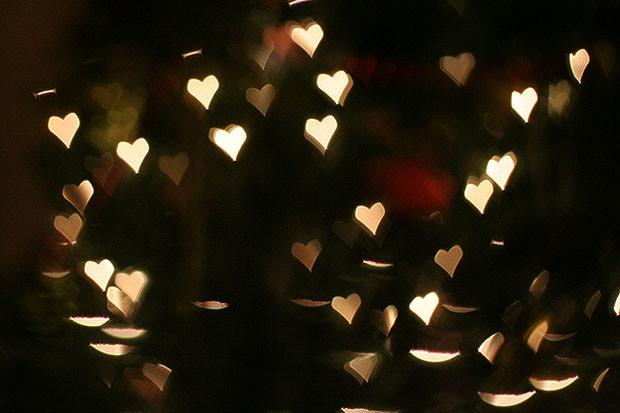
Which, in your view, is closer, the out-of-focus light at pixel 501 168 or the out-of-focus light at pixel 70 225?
the out-of-focus light at pixel 501 168

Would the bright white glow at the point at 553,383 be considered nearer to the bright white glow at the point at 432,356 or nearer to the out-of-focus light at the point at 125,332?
the bright white glow at the point at 432,356

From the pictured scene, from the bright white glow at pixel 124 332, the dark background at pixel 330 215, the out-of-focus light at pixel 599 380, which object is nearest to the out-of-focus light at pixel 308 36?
the dark background at pixel 330 215

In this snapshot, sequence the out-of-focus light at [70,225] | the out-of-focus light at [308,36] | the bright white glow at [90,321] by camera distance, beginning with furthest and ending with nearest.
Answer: the out-of-focus light at [70,225]
the bright white glow at [90,321]
the out-of-focus light at [308,36]

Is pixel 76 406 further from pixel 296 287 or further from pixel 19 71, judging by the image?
pixel 19 71

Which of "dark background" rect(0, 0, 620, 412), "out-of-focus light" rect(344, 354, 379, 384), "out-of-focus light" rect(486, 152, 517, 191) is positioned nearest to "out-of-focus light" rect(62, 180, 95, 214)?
"dark background" rect(0, 0, 620, 412)

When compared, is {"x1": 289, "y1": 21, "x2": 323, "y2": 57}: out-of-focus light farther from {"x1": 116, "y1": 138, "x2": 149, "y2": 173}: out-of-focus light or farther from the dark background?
{"x1": 116, "y1": 138, "x2": 149, "y2": 173}: out-of-focus light

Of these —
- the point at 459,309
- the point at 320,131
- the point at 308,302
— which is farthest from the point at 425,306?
the point at 320,131

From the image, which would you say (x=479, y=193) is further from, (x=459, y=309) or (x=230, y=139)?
(x=230, y=139)

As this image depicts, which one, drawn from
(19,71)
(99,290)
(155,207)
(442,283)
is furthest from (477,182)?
(19,71)

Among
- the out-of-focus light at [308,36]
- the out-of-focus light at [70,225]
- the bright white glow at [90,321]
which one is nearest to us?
the out-of-focus light at [308,36]
